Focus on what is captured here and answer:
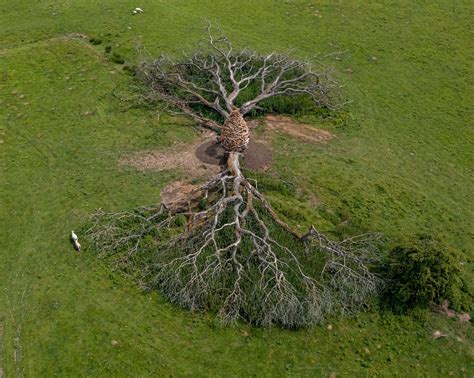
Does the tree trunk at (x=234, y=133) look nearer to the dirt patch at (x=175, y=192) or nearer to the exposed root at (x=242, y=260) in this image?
the dirt patch at (x=175, y=192)

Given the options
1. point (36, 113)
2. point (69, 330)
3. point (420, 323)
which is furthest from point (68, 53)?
point (420, 323)

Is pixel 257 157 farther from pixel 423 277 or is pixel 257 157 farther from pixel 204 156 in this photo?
pixel 423 277

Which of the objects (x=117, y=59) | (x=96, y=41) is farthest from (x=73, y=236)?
(x=96, y=41)

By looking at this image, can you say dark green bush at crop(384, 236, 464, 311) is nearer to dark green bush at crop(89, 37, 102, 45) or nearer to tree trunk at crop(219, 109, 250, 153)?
tree trunk at crop(219, 109, 250, 153)

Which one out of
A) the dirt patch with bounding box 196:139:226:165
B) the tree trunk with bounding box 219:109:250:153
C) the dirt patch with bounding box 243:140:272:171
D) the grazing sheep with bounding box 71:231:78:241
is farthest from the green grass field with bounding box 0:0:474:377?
the tree trunk with bounding box 219:109:250:153

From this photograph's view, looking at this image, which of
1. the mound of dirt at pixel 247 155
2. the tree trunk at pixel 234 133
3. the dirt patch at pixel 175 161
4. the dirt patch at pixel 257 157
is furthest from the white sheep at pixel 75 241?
the dirt patch at pixel 257 157

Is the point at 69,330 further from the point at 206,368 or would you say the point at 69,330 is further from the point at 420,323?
the point at 420,323
